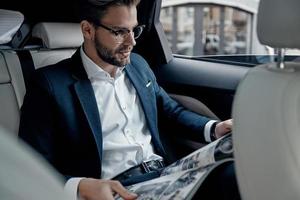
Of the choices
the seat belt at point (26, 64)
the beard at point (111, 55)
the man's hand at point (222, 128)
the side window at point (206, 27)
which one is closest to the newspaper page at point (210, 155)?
the man's hand at point (222, 128)

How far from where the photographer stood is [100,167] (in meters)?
1.66

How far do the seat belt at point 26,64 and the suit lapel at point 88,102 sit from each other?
23cm

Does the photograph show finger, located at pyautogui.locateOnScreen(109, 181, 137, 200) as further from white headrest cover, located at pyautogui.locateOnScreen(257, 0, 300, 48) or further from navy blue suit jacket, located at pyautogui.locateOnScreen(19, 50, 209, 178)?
white headrest cover, located at pyautogui.locateOnScreen(257, 0, 300, 48)

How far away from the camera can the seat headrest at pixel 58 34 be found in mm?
1960

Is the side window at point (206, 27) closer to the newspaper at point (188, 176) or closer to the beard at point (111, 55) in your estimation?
the beard at point (111, 55)

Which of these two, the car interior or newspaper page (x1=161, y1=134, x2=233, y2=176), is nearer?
the car interior

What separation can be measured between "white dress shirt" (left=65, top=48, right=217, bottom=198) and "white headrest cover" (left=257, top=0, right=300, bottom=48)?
2.10ft

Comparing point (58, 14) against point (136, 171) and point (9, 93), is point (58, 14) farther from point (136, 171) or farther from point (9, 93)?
point (136, 171)

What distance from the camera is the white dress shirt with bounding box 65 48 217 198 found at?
1.72 m

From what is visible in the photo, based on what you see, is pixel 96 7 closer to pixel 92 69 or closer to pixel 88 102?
pixel 92 69

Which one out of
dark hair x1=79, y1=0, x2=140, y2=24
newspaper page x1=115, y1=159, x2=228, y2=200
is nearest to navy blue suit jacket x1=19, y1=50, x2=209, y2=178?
dark hair x1=79, y1=0, x2=140, y2=24

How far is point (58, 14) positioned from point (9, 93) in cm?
57

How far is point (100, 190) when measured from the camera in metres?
1.44

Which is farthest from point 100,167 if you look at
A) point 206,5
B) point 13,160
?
point 206,5
